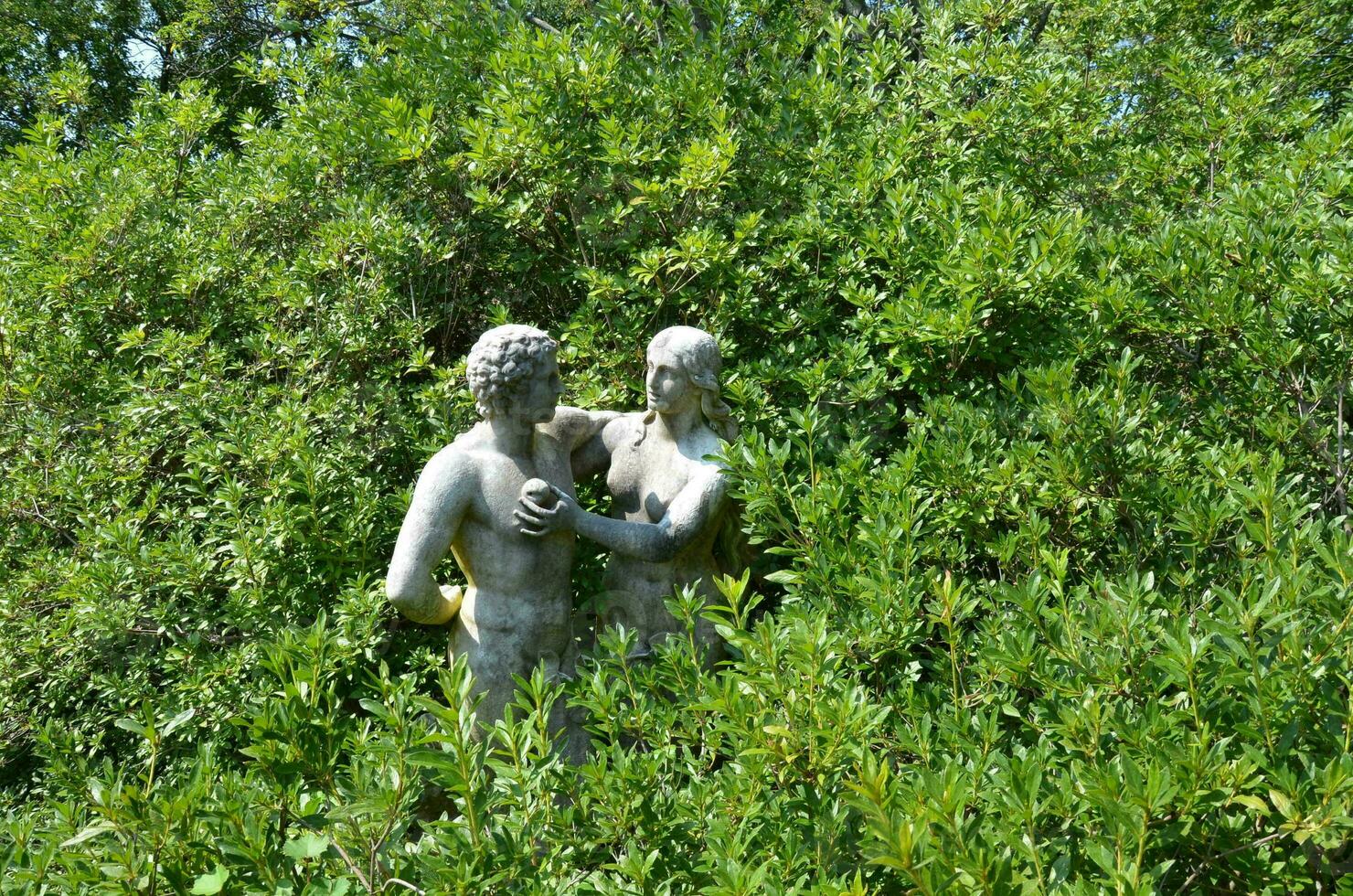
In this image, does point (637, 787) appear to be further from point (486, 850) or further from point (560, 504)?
point (560, 504)

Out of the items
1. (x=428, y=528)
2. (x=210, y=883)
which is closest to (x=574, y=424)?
(x=428, y=528)

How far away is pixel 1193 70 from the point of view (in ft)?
21.1

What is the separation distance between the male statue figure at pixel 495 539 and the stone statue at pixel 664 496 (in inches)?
4.5

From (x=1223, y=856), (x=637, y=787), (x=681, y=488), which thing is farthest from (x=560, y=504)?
(x=1223, y=856)

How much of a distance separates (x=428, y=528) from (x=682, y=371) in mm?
1020

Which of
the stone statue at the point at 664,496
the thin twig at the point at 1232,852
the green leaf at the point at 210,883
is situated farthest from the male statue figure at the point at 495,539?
the thin twig at the point at 1232,852

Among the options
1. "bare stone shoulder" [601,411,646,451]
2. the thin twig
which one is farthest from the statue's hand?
the thin twig

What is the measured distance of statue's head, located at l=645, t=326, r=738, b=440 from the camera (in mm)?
3779

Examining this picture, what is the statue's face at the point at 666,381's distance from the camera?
3.78 metres

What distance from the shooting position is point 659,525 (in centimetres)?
371

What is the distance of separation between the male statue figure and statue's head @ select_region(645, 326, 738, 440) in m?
0.37

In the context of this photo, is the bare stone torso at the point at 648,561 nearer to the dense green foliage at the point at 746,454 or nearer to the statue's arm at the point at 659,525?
the statue's arm at the point at 659,525

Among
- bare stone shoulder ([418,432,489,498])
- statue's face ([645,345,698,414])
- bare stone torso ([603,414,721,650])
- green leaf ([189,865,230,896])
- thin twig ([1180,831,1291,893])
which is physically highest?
statue's face ([645,345,698,414])

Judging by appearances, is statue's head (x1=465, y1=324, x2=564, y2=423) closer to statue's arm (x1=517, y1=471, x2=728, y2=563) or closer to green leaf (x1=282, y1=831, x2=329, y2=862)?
statue's arm (x1=517, y1=471, x2=728, y2=563)
